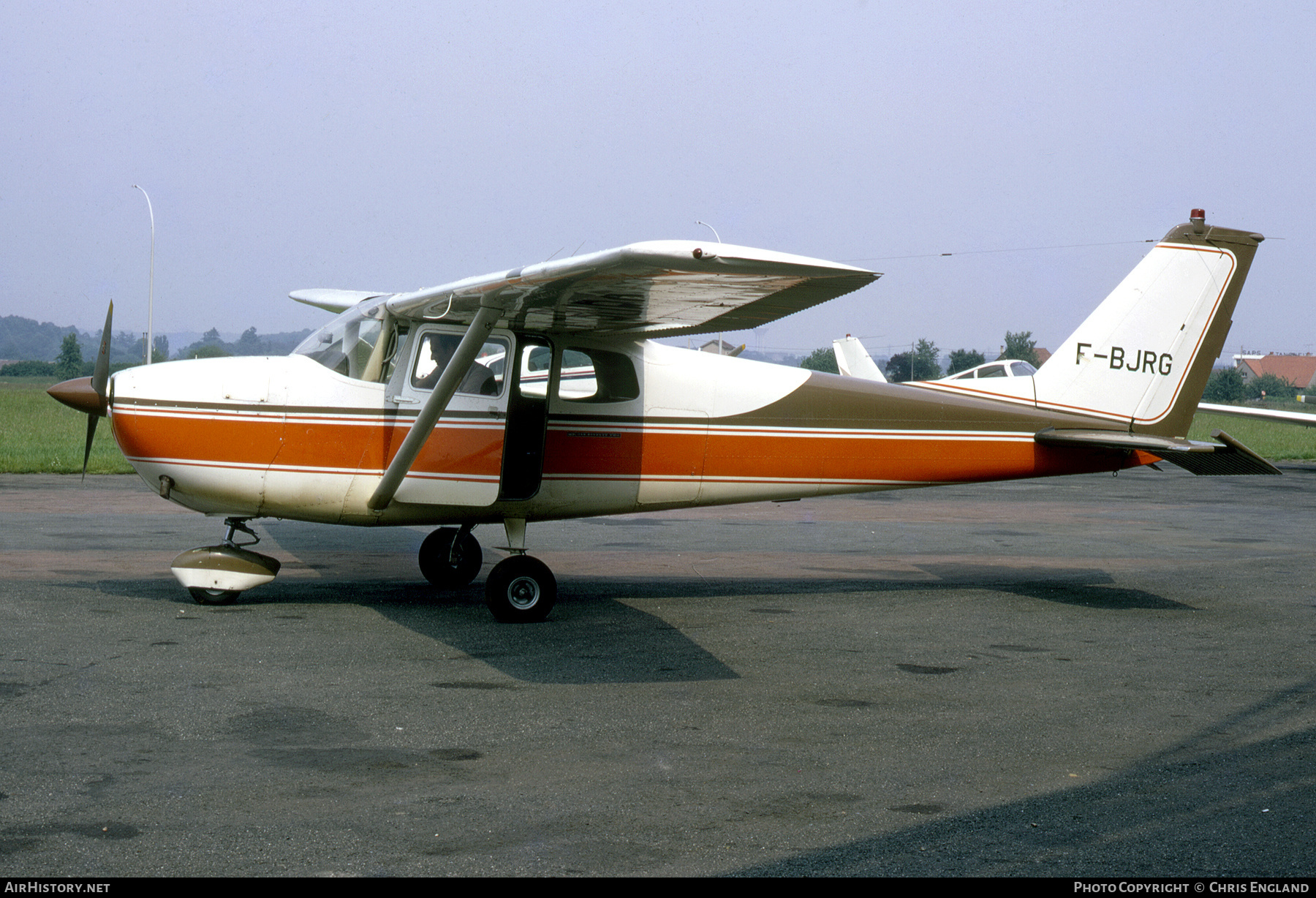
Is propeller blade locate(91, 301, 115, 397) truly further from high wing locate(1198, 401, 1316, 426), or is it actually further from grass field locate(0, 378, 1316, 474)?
high wing locate(1198, 401, 1316, 426)

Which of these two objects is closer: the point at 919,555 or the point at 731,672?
the point at 731,672

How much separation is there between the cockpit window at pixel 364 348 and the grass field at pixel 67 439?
40.0 ft

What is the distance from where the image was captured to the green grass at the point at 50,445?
18.4 metres

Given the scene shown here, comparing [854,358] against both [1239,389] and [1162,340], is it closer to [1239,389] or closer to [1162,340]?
[1162,340]

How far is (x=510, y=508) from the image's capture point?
8.17 m

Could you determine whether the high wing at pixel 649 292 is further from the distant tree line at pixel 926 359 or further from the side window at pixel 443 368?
the distant tree line at pixel 926 359

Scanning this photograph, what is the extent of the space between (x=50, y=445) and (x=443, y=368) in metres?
18.6

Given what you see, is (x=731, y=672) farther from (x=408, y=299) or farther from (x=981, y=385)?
(x=981, y=385)

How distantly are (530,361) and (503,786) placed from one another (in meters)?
4.41

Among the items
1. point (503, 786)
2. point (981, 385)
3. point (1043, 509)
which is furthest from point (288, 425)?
point (1043, 509)

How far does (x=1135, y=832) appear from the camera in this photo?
4.03 metres

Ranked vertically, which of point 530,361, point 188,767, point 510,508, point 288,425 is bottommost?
point 188,767

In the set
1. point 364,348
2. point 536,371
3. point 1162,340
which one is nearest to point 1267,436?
point 1162,340
